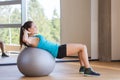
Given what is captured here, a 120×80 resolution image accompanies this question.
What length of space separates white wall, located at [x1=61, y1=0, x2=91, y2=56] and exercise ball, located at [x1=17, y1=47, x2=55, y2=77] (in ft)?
10.3

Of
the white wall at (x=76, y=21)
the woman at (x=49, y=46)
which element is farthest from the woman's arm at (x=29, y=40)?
the white wall at (x=76, y=21)

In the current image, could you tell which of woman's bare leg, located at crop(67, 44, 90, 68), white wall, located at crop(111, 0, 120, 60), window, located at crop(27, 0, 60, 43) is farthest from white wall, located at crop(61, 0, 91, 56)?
woman's bare leg, located at crop(67, 44, 90, 68)

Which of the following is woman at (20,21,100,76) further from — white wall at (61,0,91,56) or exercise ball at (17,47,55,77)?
white wall at (61,0,91,56)

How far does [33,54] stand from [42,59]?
0.51ft

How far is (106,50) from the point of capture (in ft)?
21.3

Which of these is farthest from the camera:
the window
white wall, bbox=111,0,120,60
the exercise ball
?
the window

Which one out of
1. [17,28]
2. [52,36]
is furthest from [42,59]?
[17,28]

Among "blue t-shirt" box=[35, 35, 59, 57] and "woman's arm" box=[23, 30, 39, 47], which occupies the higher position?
"woman's arm" box=[23, 30, 39, 47]

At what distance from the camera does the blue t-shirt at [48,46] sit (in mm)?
4320

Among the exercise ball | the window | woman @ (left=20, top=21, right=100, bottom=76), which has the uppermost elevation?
the window

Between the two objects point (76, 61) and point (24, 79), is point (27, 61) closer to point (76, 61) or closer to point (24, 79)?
point (24, 79)

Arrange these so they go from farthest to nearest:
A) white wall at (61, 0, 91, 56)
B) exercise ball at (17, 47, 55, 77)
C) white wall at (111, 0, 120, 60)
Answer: white wall at (61, 0, 91, 56)
white wall at (111, 0, 120, 60)
exercise ball at (17, 47, 55, 77)

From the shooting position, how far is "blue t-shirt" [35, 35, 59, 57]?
4.32 meters

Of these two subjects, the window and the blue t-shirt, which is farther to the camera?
the window
